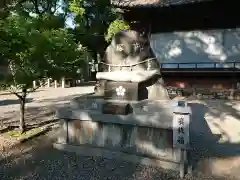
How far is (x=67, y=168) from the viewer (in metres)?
5.21

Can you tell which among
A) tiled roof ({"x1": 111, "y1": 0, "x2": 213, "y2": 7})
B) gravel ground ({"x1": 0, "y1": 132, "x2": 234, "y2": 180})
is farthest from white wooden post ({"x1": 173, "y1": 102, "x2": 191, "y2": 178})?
tiled roof ({"x1": 111, "y1": 0, "x2": 213, "y2": 7})

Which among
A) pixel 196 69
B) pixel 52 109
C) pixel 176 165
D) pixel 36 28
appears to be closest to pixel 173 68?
pixel 196 69

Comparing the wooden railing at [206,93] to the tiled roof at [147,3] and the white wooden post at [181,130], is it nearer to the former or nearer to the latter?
the tiled roof at [147,3]

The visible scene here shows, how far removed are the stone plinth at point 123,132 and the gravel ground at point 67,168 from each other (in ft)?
0.69

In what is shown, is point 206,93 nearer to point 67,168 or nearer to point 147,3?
point 147,3

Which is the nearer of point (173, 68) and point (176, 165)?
point (176, 165)

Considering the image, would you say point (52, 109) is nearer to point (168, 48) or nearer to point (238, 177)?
point (168, 48)

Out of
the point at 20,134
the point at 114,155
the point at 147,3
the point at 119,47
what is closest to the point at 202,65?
the point at 147,3

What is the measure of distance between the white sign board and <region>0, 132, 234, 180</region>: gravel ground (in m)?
0.59

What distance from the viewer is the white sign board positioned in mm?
4700

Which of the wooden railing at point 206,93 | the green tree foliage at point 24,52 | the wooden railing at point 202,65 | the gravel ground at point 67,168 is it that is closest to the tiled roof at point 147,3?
the wooden railing at point 202,65

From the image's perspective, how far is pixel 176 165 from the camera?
505 cm

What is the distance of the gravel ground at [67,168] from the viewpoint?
4820 millimetres

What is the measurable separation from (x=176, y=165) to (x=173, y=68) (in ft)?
27.7
